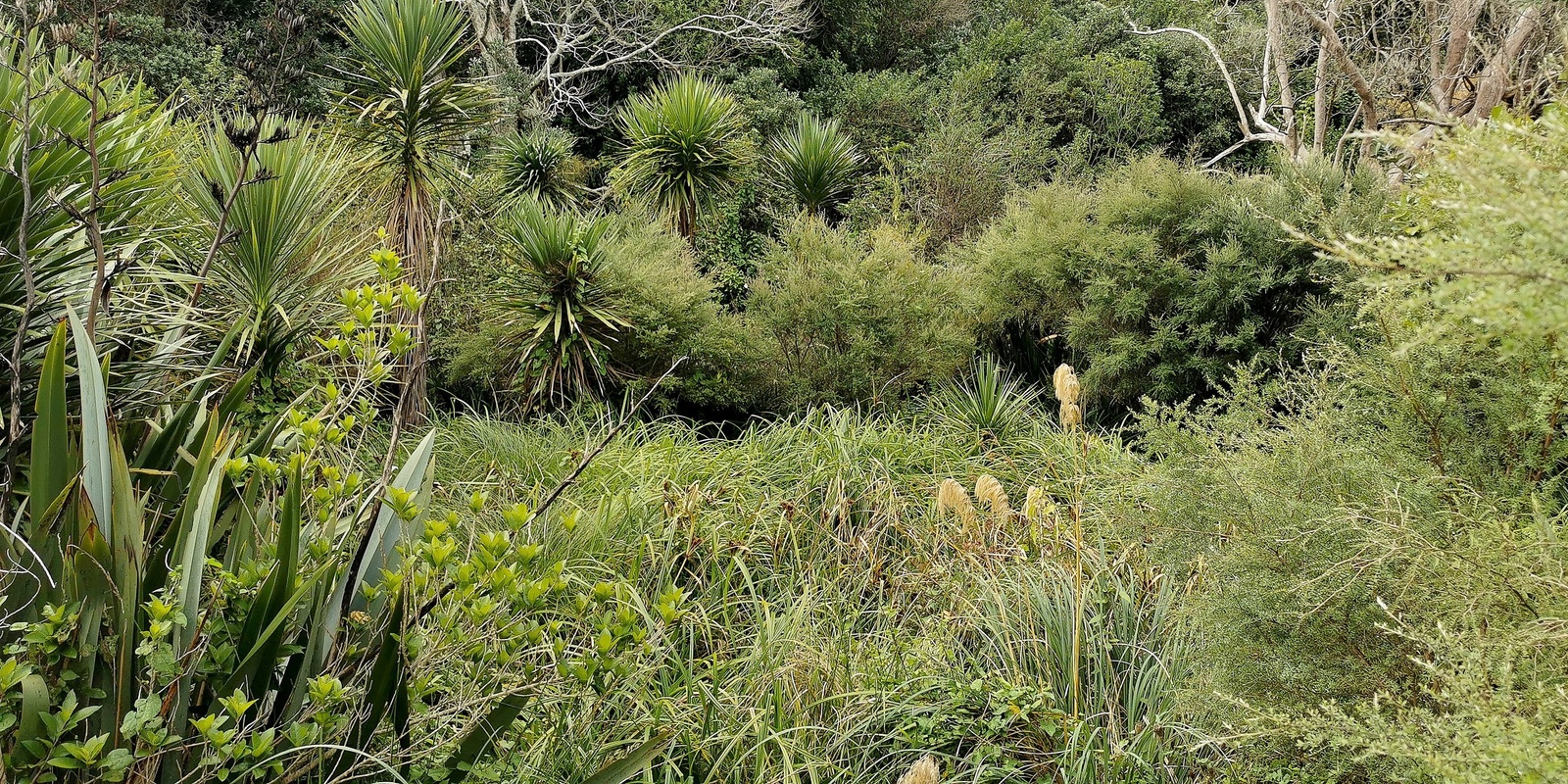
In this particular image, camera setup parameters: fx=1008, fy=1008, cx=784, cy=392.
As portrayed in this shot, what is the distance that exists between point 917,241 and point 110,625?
834 cm

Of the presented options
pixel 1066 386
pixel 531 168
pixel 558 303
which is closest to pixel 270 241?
pixel 558 303

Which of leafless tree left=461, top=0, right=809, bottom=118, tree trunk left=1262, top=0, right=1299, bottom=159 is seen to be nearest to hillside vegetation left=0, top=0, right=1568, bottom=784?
tree trunk left=1262, top=0, right=1299, bottom=159

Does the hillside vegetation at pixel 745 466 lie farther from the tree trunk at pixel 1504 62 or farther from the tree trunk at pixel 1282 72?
the tree trunk at pixel 1282 72

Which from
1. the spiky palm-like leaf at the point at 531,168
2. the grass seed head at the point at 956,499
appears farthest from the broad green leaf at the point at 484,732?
the spiky palm-like leaf at the point at 531,168

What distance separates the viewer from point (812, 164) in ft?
43.1

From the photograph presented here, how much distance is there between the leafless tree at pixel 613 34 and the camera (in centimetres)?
1689

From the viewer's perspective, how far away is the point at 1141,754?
10.2ft

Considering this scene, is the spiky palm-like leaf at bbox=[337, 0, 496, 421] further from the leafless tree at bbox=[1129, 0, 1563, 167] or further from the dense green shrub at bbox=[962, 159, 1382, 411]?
the leafless tree at bbox=[1129, 0, 1563, 167]

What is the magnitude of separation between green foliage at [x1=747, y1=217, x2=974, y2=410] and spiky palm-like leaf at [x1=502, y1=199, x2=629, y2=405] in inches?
52.4

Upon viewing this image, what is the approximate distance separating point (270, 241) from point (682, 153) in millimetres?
Answer: 6024

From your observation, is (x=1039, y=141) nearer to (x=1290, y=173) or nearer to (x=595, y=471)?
(x=1290, y=173)

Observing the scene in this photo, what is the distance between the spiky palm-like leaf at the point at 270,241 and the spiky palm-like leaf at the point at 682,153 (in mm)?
5346

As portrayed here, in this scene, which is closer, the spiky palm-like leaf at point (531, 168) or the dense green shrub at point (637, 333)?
the dense green shrub at point (637, 333)

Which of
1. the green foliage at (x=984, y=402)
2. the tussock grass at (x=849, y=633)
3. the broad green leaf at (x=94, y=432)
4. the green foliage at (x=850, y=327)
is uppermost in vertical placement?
the broad green leaf at (x=94, y=432)
